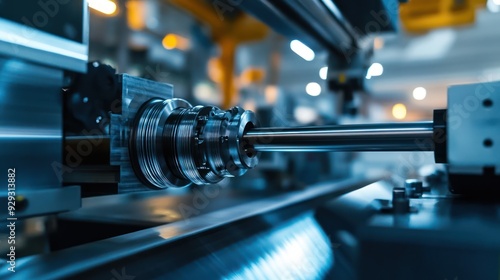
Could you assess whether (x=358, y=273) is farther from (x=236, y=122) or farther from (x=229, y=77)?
(x=229, y=77)

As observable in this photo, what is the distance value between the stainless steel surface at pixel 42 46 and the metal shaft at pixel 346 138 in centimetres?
22

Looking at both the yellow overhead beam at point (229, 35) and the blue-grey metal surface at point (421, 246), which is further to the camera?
the yellow overhead beam at point (229, 35)

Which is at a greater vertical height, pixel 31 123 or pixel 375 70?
pixel 375 70

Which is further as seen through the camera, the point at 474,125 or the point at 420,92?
the point at 420,92

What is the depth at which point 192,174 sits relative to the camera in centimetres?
47

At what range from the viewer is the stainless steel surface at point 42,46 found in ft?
1.14

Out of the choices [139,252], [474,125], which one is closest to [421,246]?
[474,125]

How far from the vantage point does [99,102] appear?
437 millimetres

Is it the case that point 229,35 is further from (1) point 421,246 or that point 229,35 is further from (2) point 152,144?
(1) point 421,246

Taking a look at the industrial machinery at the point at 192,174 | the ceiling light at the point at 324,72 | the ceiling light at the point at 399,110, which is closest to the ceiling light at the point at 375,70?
the ceiling light at the point at 324,72

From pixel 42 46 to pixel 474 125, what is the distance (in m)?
0.44

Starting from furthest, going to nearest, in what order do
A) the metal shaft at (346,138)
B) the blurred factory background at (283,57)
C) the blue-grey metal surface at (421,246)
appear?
the blurred factory background at (283,57), the metal shaft at (346,138), the blue-grey metal surface at (421,246)

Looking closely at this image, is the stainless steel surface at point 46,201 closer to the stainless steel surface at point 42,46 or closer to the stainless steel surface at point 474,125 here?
the stainless steel surface at point 42,46

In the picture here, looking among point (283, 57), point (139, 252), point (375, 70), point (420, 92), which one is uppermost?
point (283, 57)
